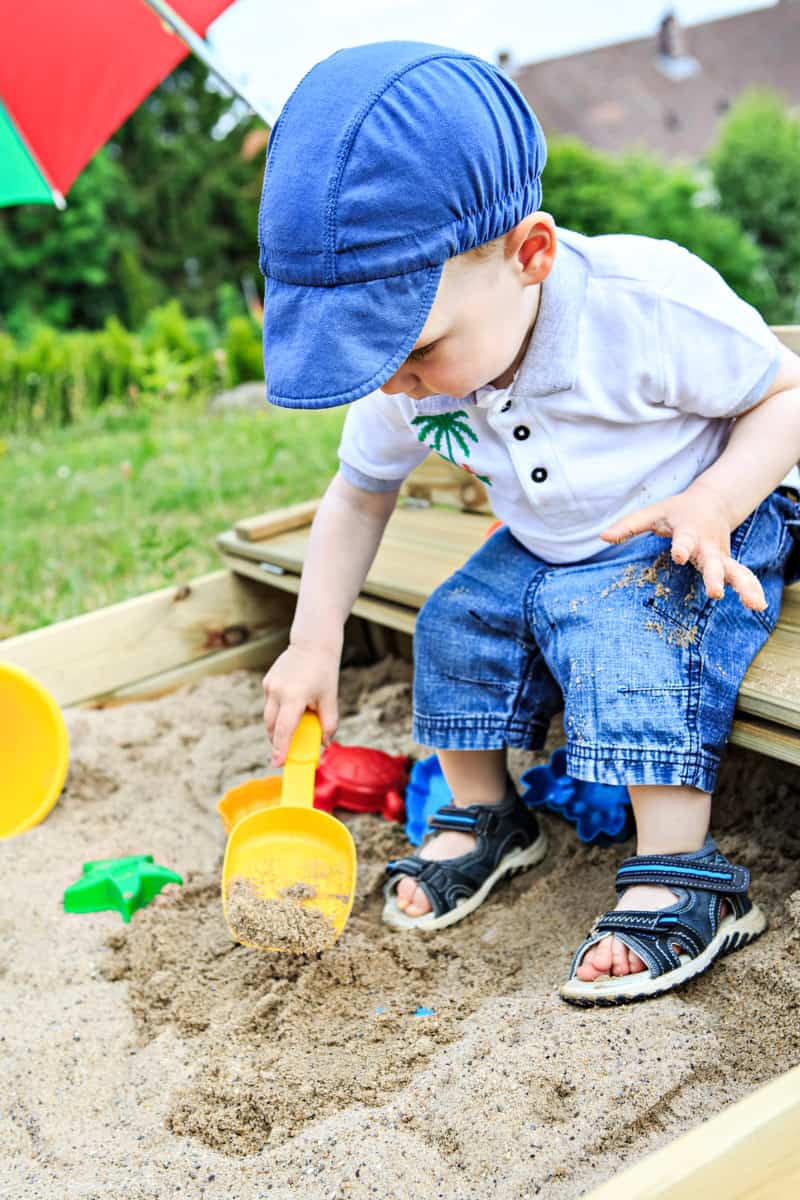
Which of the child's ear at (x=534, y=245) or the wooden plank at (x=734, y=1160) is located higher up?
the child's ear at (x=534, y=245)

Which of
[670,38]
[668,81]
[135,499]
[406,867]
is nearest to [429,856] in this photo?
[406,867]

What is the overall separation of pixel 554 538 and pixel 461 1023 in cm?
51

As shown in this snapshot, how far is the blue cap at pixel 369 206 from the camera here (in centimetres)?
89

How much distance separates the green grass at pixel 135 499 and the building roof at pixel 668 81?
16262 millimetres

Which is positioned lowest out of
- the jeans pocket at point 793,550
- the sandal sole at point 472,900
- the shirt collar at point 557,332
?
the sandal sole at point 472,900

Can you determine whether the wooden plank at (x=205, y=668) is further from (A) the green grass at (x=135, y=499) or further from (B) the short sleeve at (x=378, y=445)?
(B) the short sleeve at (x=378, y=445)

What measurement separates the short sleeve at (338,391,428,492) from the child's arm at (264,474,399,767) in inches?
0.8

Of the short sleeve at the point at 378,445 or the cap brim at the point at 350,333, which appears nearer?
the cap brim at the point at 350,333

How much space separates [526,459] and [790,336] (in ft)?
1.78

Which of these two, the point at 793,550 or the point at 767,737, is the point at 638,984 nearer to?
the point at 767,737

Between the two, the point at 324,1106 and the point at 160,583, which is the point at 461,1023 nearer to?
the point at 324,1106

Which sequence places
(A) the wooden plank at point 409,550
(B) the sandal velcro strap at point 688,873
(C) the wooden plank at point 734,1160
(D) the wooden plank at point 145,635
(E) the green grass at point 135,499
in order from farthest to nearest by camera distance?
1. (E) the green grass at point 135,499
2. (D) the wooden plank at point 145,635
3. (A) the wooden plank at point 409,550
4. (B) the sandal velcro strap at point 688,873
5. (C) the wooden plank at point 734,1160

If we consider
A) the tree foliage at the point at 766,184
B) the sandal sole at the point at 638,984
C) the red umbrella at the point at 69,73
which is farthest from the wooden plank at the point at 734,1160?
the tree foliage at the point at 766,184

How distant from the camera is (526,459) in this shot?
→ 3.92 feet
